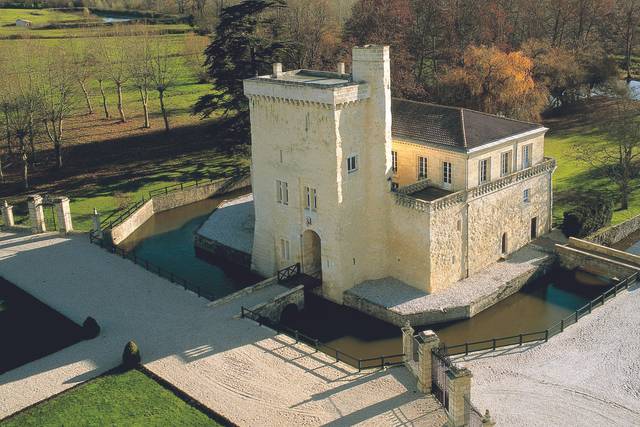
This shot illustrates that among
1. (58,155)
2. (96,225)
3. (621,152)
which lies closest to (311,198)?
(96,225)

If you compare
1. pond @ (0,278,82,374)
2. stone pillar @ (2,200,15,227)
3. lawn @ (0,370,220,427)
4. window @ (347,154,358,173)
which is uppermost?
window @ (347,154,358,173)

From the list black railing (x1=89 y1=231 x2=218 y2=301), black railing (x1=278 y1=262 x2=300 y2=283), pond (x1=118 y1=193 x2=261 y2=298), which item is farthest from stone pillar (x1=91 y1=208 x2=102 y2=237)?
black railing (x1=278 y1=262 x2=300 y2=283)

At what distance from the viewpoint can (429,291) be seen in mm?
36812

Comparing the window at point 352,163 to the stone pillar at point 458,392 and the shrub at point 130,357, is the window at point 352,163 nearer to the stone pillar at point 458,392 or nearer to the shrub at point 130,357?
the shrub at point 130,357

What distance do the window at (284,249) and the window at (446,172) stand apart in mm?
9278

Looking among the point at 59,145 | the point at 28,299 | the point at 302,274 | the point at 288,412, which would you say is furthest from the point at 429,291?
the point at 59,145

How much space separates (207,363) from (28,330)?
965 cm

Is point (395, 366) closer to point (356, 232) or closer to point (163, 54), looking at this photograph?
point (356, 232)

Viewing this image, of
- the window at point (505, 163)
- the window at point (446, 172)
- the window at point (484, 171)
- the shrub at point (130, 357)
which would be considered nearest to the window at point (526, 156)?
the window at point (505, 163)

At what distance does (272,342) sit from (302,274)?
23.6ft

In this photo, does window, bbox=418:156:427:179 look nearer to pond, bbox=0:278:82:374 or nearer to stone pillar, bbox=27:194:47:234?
pond, bbox=0:278:82:374

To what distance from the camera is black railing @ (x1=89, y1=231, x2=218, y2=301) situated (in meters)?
38.2

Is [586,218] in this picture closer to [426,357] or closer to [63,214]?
[426,357]

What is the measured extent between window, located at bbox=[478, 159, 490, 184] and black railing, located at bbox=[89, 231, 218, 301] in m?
15.7
